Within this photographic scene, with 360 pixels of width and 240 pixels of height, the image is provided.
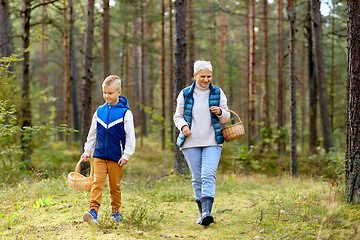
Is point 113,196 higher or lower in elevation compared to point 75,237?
higher

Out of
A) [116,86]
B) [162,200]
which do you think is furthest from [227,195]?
[116,86]

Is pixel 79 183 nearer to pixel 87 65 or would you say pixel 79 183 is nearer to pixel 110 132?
pixel 110 132

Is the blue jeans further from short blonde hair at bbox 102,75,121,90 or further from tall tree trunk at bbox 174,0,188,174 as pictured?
tall tree trunk at bbox 174,0,188,174

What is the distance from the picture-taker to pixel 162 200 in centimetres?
610

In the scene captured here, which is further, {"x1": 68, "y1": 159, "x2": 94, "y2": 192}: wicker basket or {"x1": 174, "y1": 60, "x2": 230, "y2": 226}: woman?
{"x1": 174, "y1": 60, "x2": 230, "y2": 226}: woman

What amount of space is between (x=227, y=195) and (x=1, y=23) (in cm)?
765

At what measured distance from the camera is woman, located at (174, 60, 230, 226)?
4.37 meters

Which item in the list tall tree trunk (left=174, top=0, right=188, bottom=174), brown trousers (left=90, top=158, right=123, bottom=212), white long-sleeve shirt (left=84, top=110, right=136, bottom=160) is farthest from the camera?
tall tree trunk (left=174, top=0, right=188, bottom=174)

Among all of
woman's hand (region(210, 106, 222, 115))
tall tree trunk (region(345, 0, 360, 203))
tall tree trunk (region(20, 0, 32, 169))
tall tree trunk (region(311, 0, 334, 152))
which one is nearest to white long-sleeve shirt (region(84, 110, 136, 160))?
woman's hand (region(210, 106, 222, 115))

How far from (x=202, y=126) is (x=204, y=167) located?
569 millimetres

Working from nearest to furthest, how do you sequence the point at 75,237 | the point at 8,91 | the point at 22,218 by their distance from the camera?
the point at 75,237, the point at 22,218, the point at 8,91

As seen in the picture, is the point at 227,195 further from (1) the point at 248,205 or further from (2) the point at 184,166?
(2) the point at 184,166

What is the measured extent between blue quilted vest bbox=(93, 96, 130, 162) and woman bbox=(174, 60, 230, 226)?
0.79 metres

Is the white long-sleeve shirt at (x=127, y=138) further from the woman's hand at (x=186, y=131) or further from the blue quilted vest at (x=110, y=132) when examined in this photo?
the woman's hand at (x=186, y=131)
